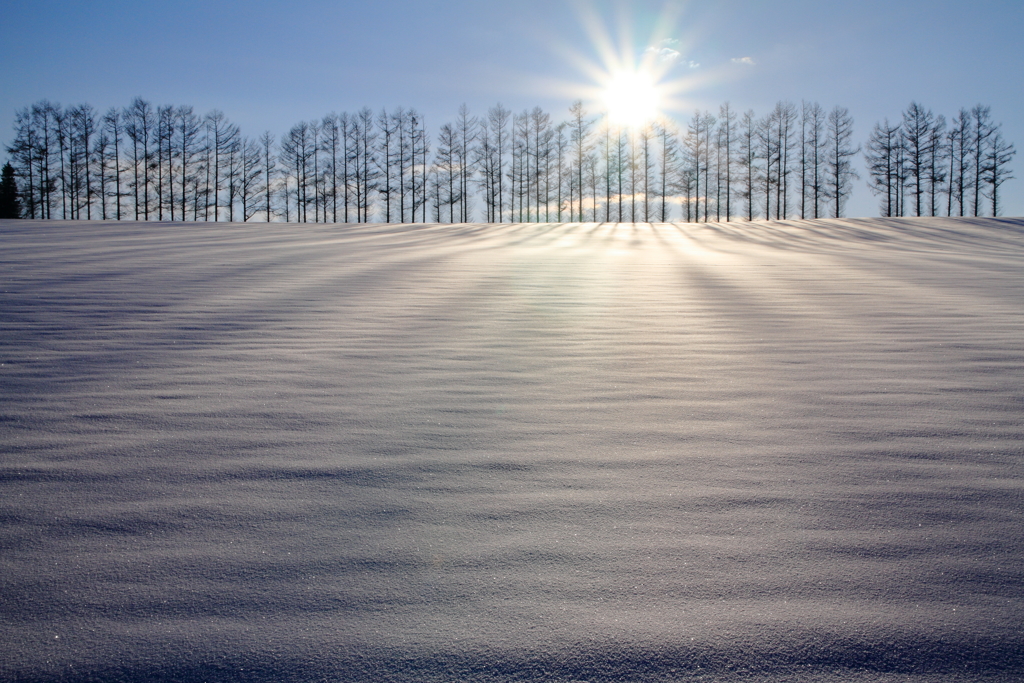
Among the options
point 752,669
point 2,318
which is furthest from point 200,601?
point 2,318

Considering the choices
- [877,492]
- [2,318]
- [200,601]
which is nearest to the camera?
[200,601]

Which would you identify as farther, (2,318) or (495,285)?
(495,285)

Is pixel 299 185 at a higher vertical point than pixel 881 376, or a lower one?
higher

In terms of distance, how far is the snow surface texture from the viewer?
1.27 m

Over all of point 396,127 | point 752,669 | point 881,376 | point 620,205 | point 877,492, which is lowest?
point 752,669

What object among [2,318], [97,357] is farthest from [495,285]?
[2,318]

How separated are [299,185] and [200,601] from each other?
3473 centimetres

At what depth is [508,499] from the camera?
6.13 feet

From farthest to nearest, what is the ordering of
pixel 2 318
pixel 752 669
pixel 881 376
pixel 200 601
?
pixel 2 318 → pixel 881 376 → pixel 200 601 → pixel 752 669

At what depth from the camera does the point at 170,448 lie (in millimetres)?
2227

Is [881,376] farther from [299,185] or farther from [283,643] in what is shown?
[299,185]

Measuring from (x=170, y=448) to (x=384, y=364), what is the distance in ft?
4.47

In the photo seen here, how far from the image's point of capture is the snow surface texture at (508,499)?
49.8 inches

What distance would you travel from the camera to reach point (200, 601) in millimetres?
1391
